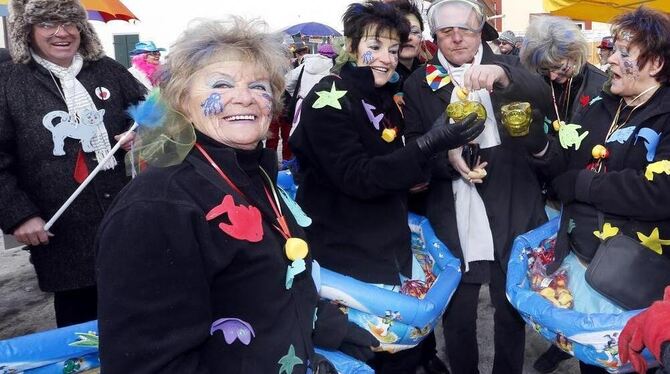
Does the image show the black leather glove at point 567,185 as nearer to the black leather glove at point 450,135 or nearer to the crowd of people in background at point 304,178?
the crowd of people in background at point 304,178

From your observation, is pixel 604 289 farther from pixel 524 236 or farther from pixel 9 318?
pixel 9 318

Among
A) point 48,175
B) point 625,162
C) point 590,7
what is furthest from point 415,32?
point 590,7

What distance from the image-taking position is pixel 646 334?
142 centimetres

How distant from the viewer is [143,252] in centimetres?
104

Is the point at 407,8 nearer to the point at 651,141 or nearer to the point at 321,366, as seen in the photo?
the point at 651,141

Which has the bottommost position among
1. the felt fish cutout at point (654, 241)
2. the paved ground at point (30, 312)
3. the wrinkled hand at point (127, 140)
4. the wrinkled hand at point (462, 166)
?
the paved ground at point (30, 312)

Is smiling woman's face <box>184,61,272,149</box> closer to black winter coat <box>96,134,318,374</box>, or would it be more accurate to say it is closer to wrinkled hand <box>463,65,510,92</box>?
black winter coat <box>96,134,318,374</box>

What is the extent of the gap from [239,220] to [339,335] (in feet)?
2.22

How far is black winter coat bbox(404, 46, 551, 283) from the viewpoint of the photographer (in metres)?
2.41

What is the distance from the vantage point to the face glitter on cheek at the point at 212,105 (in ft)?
4.26

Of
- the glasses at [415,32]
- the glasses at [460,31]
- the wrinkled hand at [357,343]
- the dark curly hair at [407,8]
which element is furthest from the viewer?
the glasses at [415,32]

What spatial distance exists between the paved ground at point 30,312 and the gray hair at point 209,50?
2060 mm

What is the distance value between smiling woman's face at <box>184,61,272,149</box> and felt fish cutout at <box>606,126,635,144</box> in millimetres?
1495

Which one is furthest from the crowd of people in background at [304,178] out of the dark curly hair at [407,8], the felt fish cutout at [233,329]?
the dark curly hair at [407,8]
